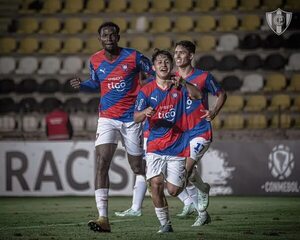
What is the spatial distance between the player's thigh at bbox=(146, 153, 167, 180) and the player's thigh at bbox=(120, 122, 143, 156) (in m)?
1.39

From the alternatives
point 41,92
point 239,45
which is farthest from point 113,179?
point 239,45

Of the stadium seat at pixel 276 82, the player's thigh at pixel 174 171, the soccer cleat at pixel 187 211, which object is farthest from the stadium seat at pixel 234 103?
the player's thigh at pixel 174 171

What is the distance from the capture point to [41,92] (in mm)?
21266

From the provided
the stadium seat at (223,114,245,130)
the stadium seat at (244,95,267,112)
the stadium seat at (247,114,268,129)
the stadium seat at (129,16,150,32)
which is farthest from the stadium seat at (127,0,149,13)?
the stadium seat at (247,114,268,129)

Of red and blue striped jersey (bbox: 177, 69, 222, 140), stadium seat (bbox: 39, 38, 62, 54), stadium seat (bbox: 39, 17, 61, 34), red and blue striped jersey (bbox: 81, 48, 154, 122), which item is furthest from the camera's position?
stadium seat (bbox: 39, 17, 61, 34)

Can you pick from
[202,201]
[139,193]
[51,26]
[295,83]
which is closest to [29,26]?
[51,26]

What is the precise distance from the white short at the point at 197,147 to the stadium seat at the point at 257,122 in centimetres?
981

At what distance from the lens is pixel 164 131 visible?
8.97 m

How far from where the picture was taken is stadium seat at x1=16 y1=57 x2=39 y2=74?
72.1 feet

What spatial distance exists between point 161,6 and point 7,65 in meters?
4.55

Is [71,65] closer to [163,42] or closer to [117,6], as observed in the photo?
[117,6]

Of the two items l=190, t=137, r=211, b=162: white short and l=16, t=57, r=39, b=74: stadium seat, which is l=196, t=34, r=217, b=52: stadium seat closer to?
l=16, t=57, r=39, b=74: stadium seat

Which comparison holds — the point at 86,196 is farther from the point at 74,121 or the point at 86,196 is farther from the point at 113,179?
the point at 74,121

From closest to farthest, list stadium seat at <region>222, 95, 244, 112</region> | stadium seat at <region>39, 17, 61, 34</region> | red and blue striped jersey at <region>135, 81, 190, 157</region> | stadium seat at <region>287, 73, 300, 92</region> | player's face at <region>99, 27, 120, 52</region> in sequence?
1. red and blue striped jersey at <region>135, 81, 190, 157</region>
2. player's face at <region>99, 27, 120, 52</region>
3. stadium seat at <region>222, 95, 244, 112</region>
4. stadium seat at <region>287, 73, 300, 92</region>
5. stadium seat at <region>39, 17, 61, 34</region>
